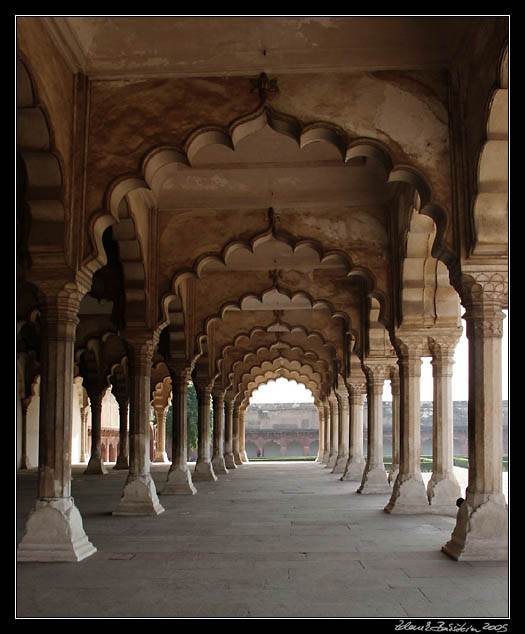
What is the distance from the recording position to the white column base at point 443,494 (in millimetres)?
13523

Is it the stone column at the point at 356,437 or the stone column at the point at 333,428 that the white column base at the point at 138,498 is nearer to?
the stone column at the point at 356,437

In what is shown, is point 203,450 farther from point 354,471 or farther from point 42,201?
point 42,201

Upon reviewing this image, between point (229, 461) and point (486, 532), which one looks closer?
point (486, 532)

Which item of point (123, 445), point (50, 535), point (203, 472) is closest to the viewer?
point (50, 535)

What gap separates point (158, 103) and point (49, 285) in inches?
106

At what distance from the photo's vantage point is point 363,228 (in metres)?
14.2

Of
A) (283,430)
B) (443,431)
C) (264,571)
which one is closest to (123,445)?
(443,431)

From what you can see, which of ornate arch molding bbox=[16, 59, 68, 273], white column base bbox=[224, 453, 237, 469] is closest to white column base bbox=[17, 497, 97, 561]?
ornate arch molding bbox=[16, 59, 68, 273]

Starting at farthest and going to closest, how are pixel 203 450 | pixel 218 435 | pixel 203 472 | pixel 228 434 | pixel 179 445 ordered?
pixel 228 434 → pixel 218 435 → pixel 203 472 → pixel 203 450 → pixel 179 445

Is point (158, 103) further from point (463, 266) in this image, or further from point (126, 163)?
point (463, 266)

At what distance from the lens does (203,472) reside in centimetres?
2238

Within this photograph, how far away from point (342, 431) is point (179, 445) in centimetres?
1248

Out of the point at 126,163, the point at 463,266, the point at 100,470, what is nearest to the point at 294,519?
the point at 463,266

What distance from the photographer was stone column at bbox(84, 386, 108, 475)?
992 inches
